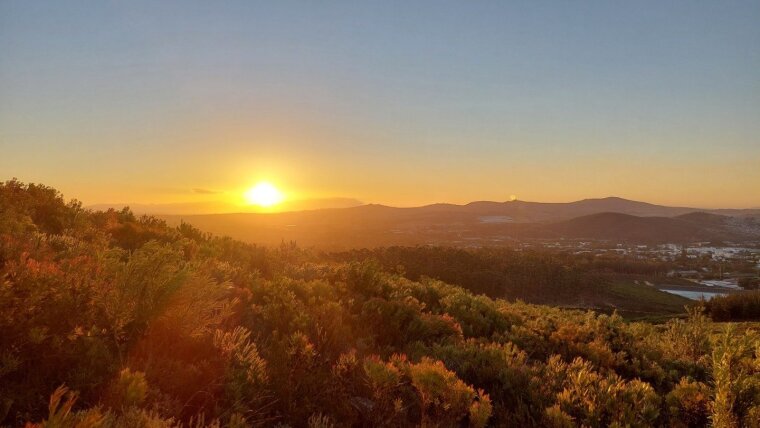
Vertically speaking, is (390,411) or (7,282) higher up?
(7,282)

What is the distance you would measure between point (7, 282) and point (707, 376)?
1095cm

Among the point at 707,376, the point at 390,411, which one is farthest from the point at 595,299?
the point at 390,411

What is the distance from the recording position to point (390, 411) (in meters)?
4.64

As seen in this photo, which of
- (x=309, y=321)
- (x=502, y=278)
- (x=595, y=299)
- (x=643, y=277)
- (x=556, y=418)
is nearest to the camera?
(x=556, y=418)

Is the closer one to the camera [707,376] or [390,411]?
[390,411]

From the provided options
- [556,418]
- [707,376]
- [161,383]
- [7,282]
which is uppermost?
[7,282]

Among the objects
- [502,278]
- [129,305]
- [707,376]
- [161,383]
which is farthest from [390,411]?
[502,278]

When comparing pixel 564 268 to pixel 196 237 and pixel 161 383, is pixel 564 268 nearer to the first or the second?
pixel 196 237

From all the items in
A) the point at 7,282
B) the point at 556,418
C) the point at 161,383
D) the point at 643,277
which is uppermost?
the point at 7,282

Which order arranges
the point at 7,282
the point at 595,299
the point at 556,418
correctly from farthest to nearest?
the point at 595,299, the point at 556,418, the point at 7,282

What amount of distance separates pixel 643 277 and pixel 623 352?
151057 mm

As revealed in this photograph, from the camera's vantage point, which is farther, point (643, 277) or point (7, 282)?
point (643, 277)

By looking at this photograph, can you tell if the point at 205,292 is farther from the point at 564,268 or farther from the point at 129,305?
the point at 564,268

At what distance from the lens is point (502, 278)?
8988 cm
